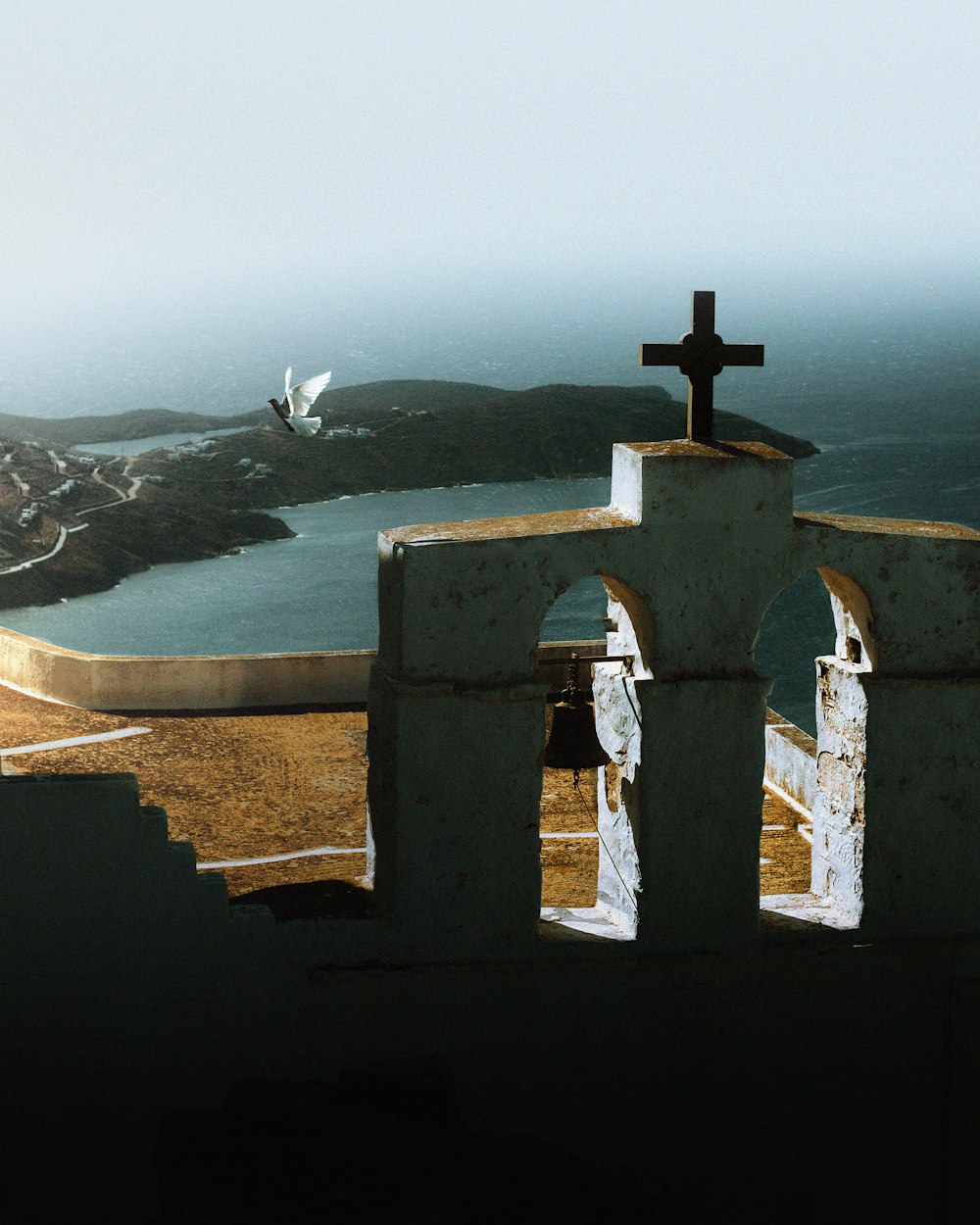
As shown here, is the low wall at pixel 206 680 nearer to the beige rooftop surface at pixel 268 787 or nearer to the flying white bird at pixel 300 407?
the beige rooftop surface at pixel 268 787

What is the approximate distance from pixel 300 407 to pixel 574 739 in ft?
11.3

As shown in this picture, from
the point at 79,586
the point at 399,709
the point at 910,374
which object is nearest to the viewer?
the point at 399,709

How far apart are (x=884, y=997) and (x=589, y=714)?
2.00m

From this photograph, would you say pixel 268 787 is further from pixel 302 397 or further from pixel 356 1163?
pixel 356 1163

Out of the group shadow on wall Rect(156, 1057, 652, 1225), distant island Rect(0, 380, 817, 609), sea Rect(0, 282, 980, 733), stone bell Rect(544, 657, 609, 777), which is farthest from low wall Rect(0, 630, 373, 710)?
distant island Rect(0, 380, 817, 609)

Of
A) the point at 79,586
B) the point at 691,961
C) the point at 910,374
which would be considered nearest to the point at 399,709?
the point at 691,961

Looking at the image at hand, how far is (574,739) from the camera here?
7734 millimetres

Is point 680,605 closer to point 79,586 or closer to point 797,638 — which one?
point 797,638

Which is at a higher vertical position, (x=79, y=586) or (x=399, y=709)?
(x=399, y=709)

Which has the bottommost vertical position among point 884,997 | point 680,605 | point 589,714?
point 884,997

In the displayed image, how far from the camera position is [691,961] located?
717 centimetres

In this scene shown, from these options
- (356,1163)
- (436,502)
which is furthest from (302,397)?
(436,502)

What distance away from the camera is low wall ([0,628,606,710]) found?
1341 cm

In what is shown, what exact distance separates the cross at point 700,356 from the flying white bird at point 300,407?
123 inches
